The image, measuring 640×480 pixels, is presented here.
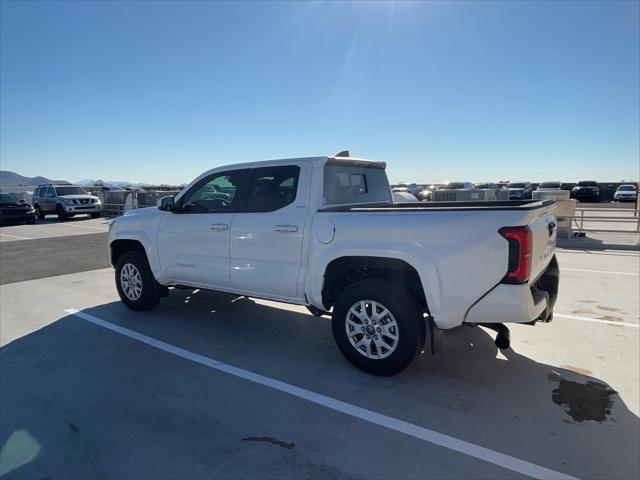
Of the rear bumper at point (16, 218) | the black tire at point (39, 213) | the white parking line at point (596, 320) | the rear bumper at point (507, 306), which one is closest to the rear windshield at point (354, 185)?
the rear bumper at point (507, 306)

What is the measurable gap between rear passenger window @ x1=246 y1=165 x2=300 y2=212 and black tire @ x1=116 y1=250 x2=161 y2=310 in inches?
77.5

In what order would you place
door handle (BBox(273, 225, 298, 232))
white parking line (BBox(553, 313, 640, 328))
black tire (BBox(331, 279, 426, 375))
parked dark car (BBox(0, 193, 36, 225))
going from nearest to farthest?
black tire (BBox(331, 279, 426, 375))
door handle (BBox(273, 225, 298, 232))
white parking line (BBox(553, 313, 640, 328))
parked dark car (BBox(0, 193, 36, 225))

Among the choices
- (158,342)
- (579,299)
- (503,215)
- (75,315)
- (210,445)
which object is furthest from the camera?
(579,299)

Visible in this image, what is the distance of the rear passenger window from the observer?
4.44 meters

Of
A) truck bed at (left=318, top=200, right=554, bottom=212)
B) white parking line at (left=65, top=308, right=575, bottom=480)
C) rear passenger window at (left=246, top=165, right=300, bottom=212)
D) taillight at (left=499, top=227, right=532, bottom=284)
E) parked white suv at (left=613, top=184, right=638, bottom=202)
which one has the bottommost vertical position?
white parking line at (left=65, top=308, right=575, bottom=480)

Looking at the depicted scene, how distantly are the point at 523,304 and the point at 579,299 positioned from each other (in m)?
3.99

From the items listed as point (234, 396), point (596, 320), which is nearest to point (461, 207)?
point (234, 396)

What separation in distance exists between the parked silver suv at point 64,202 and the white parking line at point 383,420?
20434 mm

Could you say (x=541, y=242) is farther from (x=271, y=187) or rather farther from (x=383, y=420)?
(x=271, y=187)

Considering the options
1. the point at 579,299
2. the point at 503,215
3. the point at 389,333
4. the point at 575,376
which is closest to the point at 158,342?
the point at 389,333

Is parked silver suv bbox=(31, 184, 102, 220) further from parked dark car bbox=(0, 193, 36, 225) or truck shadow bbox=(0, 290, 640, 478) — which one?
truck shadow bbox=(0, 290, 640, 478)

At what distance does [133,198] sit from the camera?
72.9 feet

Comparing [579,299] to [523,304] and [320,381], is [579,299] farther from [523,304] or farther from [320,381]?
[320,381]

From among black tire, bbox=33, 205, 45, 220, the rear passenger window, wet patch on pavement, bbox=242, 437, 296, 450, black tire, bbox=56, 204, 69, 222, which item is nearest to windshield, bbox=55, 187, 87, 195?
black tire, bbox=56, 204, 69, 222
